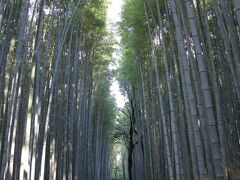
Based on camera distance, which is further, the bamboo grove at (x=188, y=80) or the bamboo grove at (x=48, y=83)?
the bamboo grove at (x=48, y=83)

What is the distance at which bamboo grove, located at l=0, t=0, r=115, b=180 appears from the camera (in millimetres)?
5012

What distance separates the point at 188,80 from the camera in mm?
3168

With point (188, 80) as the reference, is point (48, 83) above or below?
above

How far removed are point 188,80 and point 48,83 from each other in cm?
467

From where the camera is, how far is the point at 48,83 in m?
7.06

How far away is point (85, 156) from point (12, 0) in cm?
525

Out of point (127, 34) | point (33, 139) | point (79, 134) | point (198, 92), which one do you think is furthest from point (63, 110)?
point (198, 92)

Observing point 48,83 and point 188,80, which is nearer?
point 188,80

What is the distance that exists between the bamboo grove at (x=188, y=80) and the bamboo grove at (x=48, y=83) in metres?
1.38

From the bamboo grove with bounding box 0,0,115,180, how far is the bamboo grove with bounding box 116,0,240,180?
1.38 metres

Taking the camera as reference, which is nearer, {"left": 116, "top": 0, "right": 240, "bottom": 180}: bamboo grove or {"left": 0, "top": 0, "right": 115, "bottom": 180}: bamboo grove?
{"left": 116, "top": 0, "right": 240, "bottom": 180}: bamboo grove

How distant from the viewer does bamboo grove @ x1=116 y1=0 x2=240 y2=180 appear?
301 cm

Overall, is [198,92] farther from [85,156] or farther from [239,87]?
[85,156]

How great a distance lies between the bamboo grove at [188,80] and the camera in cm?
301
